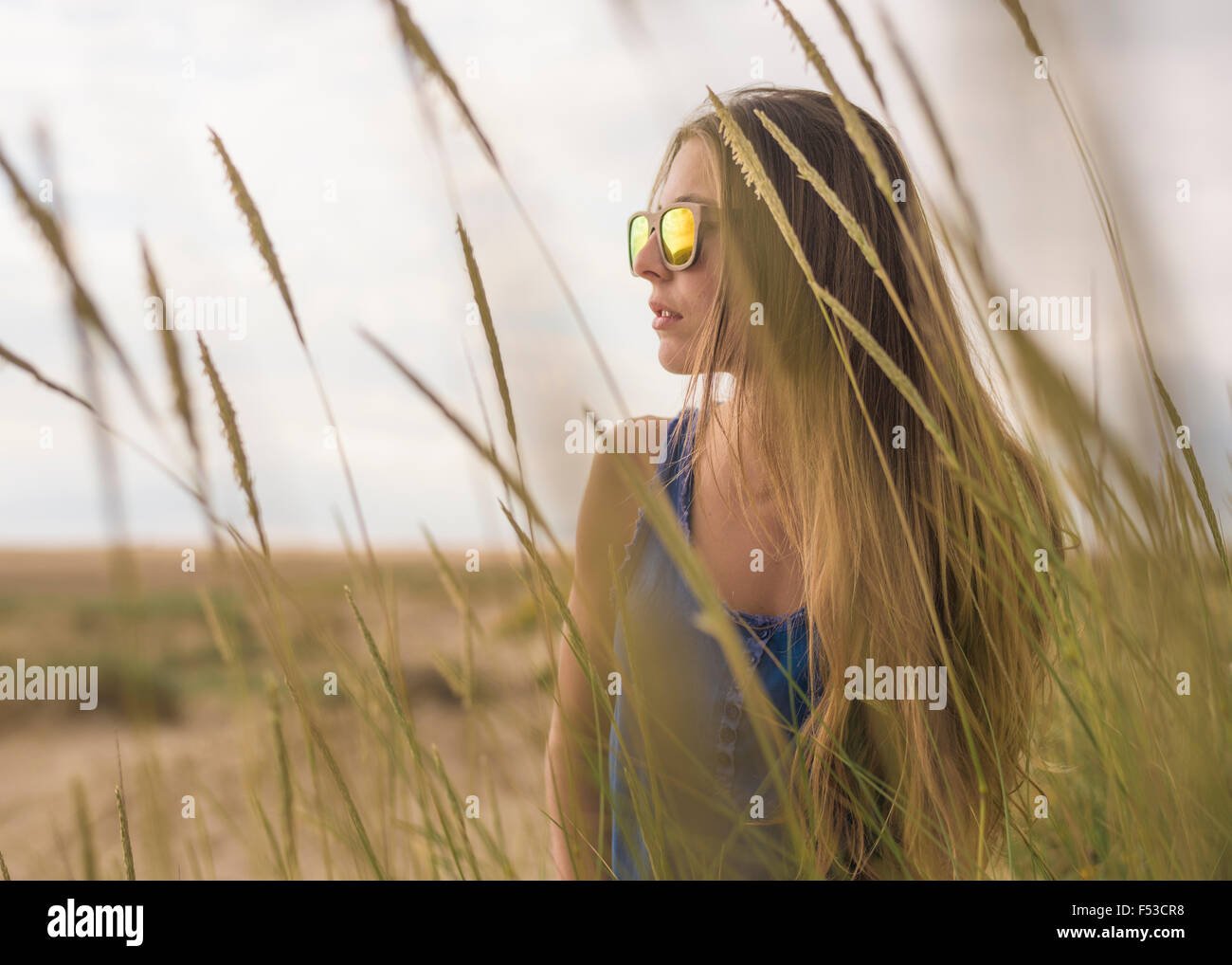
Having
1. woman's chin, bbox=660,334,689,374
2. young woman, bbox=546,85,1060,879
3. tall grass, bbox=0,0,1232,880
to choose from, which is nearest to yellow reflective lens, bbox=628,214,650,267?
young woman, bbox=546,85,1060,879

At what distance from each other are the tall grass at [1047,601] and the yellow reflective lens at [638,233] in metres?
0.42

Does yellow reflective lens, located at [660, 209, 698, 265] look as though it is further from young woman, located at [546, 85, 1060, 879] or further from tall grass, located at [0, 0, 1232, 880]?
tall grass, located at [0, 0, 1232, 880]

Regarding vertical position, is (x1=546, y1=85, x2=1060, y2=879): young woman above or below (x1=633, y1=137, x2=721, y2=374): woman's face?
below

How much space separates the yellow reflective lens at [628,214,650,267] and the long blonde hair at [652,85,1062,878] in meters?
0.12

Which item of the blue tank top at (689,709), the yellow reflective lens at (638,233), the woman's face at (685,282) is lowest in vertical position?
the blue tank top at (689,709)

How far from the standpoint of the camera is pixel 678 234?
0.89 m

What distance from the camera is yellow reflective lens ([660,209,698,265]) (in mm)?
880

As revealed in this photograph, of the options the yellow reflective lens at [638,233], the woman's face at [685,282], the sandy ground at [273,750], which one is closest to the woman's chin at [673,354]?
the woman's face at [685,282]

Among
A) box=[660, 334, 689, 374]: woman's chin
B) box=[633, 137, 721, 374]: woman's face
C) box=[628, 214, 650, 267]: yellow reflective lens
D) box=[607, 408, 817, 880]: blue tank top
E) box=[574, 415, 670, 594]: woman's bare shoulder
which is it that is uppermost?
box=[628, 214, 650, 267]: yellow reflective lens

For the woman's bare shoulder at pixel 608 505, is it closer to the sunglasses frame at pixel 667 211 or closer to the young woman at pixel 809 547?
the young woman at pixel 809 547

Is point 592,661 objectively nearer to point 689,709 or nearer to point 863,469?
point 689,709

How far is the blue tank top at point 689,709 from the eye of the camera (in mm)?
616

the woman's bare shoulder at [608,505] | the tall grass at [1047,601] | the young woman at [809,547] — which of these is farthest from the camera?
the woman's bare shoulder at [608,505]
